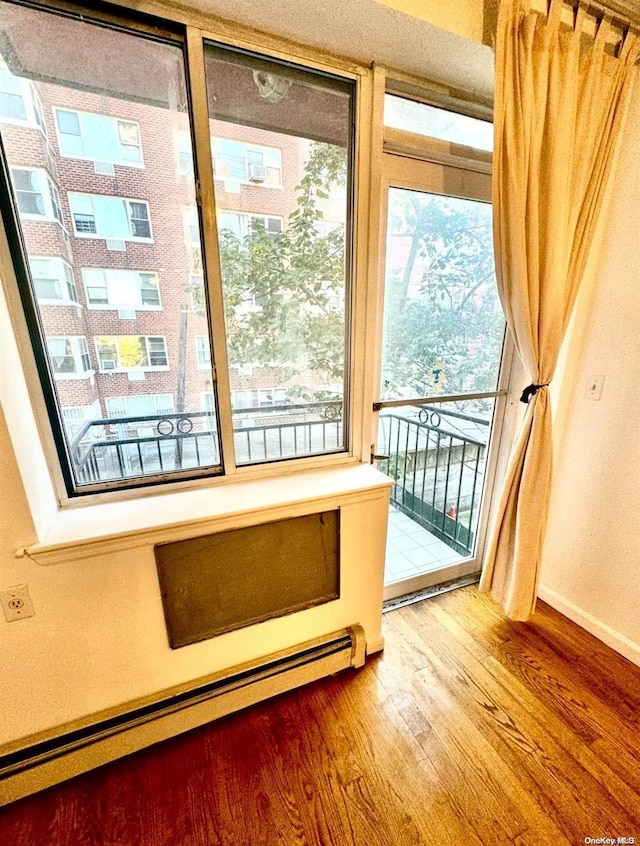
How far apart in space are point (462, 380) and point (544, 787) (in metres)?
1.49

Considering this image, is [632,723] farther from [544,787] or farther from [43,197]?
[43,197]

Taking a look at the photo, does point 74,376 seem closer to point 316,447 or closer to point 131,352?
point 131,352

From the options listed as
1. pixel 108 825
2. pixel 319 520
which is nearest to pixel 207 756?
pixel 108 825

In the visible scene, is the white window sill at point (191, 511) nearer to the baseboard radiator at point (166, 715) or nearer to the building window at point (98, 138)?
the baseboard radiator at point (166, 715)

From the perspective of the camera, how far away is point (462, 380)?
5.54 ft

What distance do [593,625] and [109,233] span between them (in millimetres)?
2583

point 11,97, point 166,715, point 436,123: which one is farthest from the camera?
point 436,123

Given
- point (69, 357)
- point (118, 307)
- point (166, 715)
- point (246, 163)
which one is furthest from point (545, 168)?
point (166, 715)

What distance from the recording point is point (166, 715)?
1.17 m

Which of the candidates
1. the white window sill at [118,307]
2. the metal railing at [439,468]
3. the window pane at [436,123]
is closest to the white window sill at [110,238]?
the white window sill at [118,307]

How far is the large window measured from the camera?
99 cm

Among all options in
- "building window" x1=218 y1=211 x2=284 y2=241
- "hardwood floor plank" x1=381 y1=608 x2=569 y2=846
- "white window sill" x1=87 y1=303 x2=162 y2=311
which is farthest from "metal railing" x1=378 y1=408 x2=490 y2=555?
"white window sill" x1=87 y1=303 x2=162 y2=311

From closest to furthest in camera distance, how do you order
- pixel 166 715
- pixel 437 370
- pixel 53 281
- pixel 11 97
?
1. pixel 11 97
2. pixel 53 281
3. pixel 166 715
4. pixel 437 370

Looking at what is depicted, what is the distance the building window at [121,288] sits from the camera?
109cm
